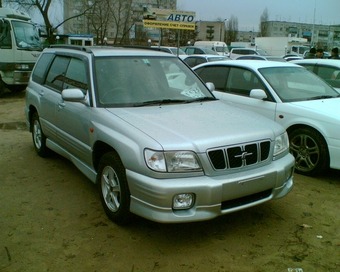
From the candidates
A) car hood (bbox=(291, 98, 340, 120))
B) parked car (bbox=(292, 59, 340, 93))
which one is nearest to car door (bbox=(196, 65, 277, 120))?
car hood (bbox=(291, 98, 340, 120))

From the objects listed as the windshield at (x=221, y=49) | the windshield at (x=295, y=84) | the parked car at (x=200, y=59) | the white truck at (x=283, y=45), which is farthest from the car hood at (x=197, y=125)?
the white truck at (x=283, y=45)

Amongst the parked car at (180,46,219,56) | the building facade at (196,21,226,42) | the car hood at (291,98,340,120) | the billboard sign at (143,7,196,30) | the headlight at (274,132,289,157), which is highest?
the building facade at (196,21,226,42)

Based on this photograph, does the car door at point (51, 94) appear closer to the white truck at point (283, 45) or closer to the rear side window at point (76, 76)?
the rear side window at point (76, 76)

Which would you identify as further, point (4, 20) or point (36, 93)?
point (4, 20)

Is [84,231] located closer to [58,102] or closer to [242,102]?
[58,102]

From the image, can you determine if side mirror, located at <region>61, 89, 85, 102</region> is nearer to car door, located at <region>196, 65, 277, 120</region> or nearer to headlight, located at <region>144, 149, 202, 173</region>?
headlight, located at <region>144, 149, 202, 173</region>

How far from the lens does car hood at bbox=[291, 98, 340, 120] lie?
198 inches

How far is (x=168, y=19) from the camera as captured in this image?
17516mm

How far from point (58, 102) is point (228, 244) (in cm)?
286

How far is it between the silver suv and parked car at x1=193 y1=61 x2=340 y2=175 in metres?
1.31

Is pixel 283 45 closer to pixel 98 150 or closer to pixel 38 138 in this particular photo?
pixel 38 138

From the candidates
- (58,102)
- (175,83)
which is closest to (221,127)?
(175,83)

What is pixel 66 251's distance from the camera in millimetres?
3318

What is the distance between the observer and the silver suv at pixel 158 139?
10.4 ft
